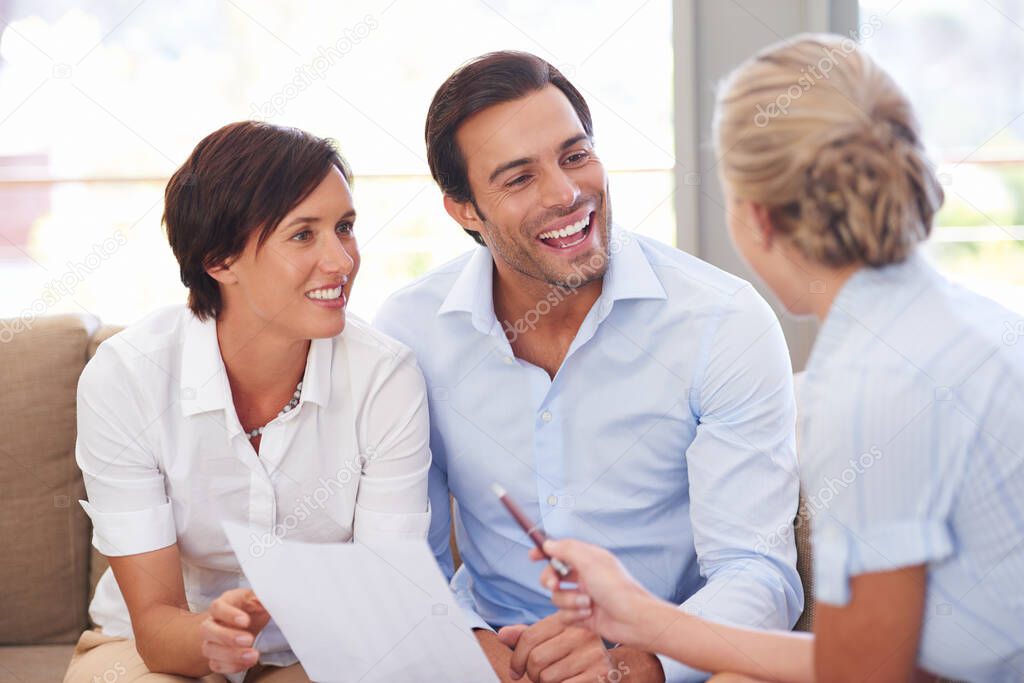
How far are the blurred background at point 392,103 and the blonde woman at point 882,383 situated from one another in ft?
4.53

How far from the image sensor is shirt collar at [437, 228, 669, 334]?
5.12 ft

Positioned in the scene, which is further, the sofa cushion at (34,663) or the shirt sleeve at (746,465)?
the sofa cushion at (34,663)

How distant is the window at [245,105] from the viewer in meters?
2.60

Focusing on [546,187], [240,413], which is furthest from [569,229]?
[240,413]

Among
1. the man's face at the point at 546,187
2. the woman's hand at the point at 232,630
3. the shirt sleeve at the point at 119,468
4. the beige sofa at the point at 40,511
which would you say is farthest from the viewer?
the beige sofa at the point at 40,511

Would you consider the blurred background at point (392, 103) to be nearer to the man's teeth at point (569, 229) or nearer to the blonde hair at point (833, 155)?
the man's teeth at point (569, 229)

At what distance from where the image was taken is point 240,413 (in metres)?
1.57

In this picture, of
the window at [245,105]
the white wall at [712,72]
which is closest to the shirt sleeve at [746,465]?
the white wall at [712,72]

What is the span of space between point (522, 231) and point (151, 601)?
2.48 feet

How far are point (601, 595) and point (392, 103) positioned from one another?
1.98 m

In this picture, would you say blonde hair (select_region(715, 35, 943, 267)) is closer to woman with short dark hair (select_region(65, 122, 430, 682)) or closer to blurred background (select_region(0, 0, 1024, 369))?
woman with short dark hair (select_region(65, 122, 430, 682))

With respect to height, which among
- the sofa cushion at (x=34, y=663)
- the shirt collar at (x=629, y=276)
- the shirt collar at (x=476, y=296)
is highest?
the shirt collar at (x=629, y=276)

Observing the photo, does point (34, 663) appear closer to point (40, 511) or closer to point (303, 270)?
point (40, 511)

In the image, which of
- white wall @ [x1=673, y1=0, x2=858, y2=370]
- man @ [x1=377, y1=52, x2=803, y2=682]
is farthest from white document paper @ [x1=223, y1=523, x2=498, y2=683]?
white wall @ [x1=673, y1=0, x2=858, y2=370]
